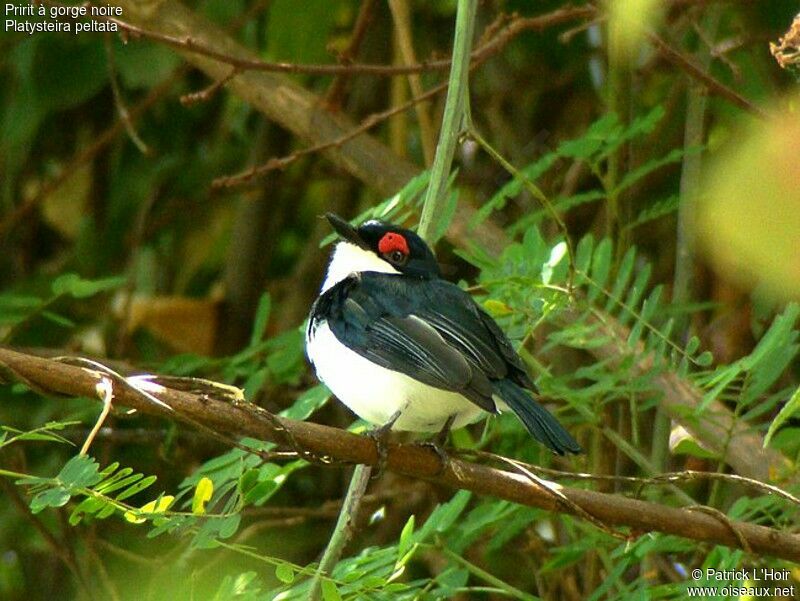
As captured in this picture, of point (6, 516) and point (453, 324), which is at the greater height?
point (453, 324)

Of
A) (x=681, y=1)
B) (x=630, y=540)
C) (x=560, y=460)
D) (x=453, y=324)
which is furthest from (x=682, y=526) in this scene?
(x=681, y=1)

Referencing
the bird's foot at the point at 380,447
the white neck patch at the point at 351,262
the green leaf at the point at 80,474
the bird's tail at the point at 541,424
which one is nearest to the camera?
the green leaf at the point at 80,474

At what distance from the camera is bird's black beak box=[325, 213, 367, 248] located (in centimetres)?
298

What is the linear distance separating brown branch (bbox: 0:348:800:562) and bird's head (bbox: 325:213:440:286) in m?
0.74

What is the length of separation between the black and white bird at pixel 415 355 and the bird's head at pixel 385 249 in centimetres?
3

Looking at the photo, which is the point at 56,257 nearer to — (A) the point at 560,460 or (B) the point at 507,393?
(A) the point at 560,460

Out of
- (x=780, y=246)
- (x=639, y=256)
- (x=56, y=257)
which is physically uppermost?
(x=780, y=246)

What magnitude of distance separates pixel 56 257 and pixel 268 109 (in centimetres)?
191

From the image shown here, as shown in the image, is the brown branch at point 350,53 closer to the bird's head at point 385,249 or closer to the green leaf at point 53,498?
the bird's head at point 385,249

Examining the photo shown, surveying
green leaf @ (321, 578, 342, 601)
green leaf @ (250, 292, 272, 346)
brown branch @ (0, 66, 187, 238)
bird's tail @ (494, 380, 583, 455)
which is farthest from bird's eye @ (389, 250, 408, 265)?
brown branch @ (0, 66, 187, 238)

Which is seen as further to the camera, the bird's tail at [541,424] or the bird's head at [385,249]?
the bird's head at [385,249]

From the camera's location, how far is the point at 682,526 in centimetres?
212

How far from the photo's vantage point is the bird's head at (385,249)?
118 inches

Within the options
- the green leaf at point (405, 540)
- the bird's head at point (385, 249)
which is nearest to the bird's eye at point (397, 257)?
the bird's head at point (385, 249)
